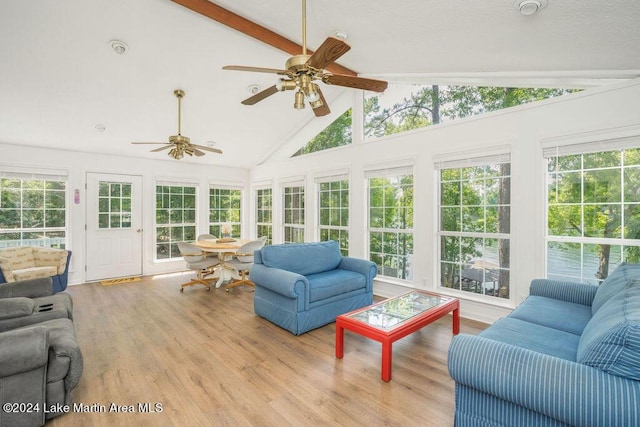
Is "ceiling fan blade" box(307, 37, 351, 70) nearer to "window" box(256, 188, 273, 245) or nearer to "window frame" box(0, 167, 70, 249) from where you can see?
"window" box(256, 188, 273, 245)

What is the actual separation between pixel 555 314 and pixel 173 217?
6454 mm

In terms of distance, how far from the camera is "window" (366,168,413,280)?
4332 millimetres

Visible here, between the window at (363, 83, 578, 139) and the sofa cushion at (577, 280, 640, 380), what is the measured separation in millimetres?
2661

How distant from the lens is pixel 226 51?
357cm

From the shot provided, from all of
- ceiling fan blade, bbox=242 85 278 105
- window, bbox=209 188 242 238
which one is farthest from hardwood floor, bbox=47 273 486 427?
window, bbox=209 188 242 238

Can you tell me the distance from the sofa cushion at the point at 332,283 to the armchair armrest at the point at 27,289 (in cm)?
259

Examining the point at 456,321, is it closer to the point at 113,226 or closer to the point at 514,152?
the point at 514,152

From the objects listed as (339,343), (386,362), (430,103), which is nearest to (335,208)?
(430,103)

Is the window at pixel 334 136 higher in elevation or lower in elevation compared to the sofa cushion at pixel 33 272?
higher

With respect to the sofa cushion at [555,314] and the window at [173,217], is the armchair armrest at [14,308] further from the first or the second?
the window at [173,217]

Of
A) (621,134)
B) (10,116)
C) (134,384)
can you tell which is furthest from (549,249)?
(10,116)

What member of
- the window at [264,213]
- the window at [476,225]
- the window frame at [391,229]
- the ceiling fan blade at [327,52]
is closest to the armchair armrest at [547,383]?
the ceiling fan blade at [327,52]

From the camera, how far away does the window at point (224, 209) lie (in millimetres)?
6941

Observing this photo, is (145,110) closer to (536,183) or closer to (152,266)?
(152,266)
